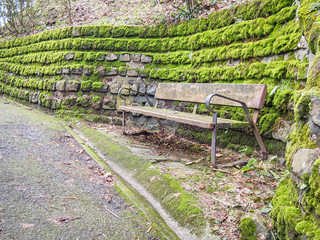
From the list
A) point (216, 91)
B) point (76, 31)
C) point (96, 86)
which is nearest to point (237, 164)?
point (216, 91)

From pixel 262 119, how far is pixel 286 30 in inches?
45.5

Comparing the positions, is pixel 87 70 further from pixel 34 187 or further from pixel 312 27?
pixel 312 27

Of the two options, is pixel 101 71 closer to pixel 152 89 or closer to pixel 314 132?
pixel 152 89

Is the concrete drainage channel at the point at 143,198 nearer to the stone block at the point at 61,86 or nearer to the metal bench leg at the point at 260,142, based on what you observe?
the metal bench leg at the point at 260,142

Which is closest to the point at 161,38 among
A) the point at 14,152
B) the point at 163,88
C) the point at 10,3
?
the point at 163,88

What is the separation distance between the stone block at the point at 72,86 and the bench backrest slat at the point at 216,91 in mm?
2463

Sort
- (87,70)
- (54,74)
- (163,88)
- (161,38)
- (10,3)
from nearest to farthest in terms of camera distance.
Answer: (163,88) < (161,38) < (87,70) < (54,74) < (10,3)

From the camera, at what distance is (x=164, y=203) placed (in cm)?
236

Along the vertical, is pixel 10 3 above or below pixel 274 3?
above

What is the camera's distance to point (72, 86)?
21.8 ft

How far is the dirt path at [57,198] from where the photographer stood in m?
1.86

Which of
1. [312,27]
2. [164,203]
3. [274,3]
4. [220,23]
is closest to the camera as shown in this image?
[312,27]

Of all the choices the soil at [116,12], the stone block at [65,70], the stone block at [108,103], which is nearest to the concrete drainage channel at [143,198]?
the stone block at [108,103]

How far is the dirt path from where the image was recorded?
186 centimetres
